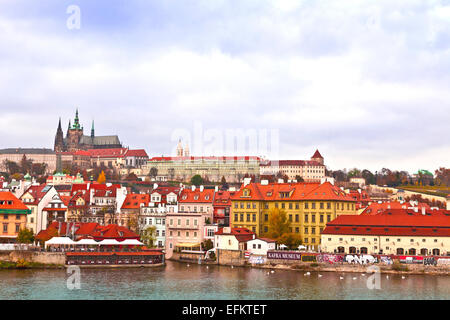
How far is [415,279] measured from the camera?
2083 inches

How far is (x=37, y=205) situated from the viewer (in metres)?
75.0

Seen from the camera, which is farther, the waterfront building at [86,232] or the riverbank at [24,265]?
the waterfront building at [86,232]

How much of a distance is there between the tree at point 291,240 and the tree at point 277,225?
0.82 meters

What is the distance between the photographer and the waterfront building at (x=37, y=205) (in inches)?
2926

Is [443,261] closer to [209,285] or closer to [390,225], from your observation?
[390,225]

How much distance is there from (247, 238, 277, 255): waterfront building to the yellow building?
24.5 ft

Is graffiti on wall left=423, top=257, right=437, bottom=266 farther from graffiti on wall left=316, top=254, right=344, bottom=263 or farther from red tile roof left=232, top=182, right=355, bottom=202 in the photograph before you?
red tile roof left=232, top=182, right=355, bottom=202

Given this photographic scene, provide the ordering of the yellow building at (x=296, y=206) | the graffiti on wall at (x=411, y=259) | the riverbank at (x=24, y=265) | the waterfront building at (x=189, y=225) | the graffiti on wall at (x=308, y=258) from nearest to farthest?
1. the graffiti on wall at (x=411, y=259)
2. the riverbank at (x=24, y=265)
3. the graffiti on wall at (x=308, y=258)
4. the yellow building at (x=296, y=206)
5. the waterfront building at (x=189, y=225)

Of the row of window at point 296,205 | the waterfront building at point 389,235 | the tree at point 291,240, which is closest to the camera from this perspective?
the waterfront building at point 389,235

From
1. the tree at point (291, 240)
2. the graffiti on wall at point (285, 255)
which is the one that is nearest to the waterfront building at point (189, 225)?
the tree at point (291, 240)

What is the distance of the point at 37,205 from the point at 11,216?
4.53 metres

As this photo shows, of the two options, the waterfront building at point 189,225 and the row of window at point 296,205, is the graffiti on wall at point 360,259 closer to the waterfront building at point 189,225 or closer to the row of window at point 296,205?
the row of window at point 296,205

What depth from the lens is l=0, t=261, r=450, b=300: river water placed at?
4378cm
